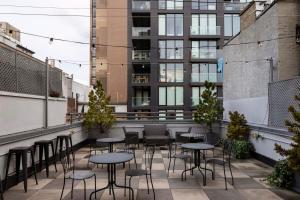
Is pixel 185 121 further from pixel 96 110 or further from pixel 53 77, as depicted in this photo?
pixel 53 77

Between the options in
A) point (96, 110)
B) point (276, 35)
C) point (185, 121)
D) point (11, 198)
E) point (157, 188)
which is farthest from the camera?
point (185, 121)

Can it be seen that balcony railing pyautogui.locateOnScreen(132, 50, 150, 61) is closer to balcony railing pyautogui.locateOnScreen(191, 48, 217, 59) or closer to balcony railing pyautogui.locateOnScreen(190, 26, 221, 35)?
balcony railing pyautogui.locateOnScreen(191, 48, 217, 59)

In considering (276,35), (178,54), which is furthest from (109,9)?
(276,35)

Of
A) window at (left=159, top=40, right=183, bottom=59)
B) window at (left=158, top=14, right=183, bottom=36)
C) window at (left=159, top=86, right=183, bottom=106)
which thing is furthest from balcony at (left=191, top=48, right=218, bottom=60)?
window at (left=159, top=86, right=183, bottom=106)

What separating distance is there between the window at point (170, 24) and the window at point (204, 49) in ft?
5.89

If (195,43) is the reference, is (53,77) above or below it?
below

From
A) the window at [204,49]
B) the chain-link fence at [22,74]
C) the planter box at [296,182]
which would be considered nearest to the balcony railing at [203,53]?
the window at [204,49]

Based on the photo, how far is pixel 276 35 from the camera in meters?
7.77

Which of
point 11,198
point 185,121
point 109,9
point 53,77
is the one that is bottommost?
point 11,198

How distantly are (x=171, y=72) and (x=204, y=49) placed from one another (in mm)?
3602

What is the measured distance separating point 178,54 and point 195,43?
1.86 metres

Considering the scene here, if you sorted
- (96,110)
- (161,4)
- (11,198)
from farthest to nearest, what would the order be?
(161,4)
(96,110)
(11,198)

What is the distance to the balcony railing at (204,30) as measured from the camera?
953 inches

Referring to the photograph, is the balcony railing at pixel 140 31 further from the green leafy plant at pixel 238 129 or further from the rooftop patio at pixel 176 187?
the rooftop patio at pixel 176 187
